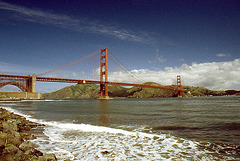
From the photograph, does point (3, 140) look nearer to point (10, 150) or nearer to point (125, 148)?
point (10, 150)

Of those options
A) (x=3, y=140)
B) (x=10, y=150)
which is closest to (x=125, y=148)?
(x=10, y=150)

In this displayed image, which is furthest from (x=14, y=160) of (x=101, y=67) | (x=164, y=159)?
(x=101, y=67)

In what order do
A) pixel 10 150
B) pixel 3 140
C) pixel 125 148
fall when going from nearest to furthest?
pixel 10 150, pixel 3 140, pixel 125 148

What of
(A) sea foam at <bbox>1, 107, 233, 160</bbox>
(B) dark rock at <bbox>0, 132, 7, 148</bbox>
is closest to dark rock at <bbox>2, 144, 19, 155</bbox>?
(B) dark rock at <bbox>0, 132, 7, 148</bbox>

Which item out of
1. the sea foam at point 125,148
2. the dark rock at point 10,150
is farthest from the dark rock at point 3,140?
the sea foam at point 125,148

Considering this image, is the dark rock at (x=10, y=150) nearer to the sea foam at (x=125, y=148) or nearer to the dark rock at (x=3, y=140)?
the dark rock at (x=3, y=140)

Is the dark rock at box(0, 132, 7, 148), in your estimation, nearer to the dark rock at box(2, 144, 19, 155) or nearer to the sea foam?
the dark rock at box(2, 144, 19, 155)

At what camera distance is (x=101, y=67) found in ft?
233

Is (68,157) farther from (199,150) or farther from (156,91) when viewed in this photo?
(156,91)

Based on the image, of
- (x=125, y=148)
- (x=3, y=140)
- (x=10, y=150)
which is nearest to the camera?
(x=10, y=150)

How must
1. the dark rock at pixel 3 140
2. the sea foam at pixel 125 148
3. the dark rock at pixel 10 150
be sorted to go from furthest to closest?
1. the sea foam at pixel 125 148
2. the dark rock at pixel 3 140
3. the dark rock at pixel 10 150

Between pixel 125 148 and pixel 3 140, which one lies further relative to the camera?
pixel 125 148

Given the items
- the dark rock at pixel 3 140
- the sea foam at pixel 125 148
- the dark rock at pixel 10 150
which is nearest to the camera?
the dark rock at pixel 10 150

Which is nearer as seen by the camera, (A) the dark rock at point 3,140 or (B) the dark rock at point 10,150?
(B) the dark rock at point 10,150
